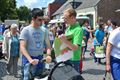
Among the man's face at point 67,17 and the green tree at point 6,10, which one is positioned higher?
the man's face at point 67,17

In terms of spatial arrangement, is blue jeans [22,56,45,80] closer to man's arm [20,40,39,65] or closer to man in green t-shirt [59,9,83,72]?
man's arm [20,40,39,65]

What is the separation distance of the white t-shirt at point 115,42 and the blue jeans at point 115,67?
0.22ft

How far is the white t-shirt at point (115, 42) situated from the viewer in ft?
22.6

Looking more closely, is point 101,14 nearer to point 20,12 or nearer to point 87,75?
point 87,75

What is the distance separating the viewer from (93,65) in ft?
52.2

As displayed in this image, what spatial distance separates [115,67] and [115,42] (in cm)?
43

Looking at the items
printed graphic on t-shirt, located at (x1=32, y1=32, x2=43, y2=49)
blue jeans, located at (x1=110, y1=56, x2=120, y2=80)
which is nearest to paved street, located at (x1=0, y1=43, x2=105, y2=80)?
blue jeans, located at (x1=110, y1=56, x2=120, y2=80)

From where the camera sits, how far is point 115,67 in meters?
6.87

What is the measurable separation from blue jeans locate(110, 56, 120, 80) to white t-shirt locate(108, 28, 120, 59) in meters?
0.07

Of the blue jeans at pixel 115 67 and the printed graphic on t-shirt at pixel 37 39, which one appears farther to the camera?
the blue jeans at pixel 115 67

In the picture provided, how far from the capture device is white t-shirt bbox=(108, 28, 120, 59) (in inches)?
271

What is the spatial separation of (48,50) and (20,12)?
140 metres

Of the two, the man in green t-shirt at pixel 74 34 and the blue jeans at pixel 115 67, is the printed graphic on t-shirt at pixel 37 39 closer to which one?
the man in green t-shirt at pixel 74 34

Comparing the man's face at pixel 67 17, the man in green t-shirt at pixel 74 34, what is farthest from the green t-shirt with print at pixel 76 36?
the man's face at pixel 67 17
